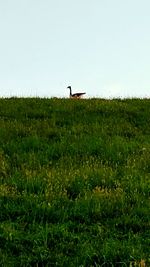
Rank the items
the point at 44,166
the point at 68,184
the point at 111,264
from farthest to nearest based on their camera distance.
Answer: the point at 44,166 < the point at 68,184 < the point at 111,264

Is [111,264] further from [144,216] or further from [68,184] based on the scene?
[68,184]

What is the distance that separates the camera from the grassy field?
995 centimetres

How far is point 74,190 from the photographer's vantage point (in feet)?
42.8

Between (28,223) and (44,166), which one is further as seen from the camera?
(44,166)

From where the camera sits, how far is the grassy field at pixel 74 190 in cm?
995

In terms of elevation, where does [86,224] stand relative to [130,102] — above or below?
below

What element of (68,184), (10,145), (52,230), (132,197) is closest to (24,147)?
(10,145)

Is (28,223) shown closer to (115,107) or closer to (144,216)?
(144,216)

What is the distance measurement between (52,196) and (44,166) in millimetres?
2910

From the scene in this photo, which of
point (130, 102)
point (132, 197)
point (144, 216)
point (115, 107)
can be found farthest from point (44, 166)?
point (130, 102)

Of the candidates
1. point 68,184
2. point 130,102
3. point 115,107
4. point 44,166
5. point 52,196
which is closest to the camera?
point 52,196

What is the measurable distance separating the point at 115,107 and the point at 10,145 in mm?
7490

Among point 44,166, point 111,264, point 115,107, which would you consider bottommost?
point 111,264

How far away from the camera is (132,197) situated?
12.5 metres
